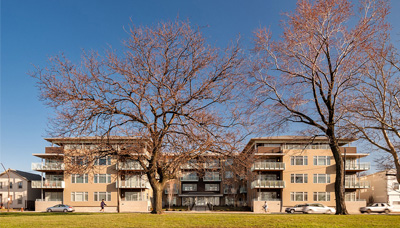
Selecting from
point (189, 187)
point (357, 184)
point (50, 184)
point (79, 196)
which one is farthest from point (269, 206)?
point (50, 184)

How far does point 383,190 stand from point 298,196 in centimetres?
1986

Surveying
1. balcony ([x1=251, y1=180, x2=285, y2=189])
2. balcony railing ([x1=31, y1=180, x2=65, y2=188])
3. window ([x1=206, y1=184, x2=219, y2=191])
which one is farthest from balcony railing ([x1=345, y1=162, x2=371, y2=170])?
balcony railing ([x1=31, y1=180, x2=65, y2=188])

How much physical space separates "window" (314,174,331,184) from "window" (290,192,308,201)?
2.81m

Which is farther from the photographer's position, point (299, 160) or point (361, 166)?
point (299, 160)

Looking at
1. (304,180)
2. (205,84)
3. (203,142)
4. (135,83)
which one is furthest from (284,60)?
(304,180)

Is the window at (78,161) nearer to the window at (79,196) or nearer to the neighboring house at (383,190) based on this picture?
the window at (79,196)

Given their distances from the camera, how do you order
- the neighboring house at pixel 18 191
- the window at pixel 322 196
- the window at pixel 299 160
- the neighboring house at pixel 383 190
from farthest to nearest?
the neighboring house at pixel 18 191
the neighboring house at pixel 383 190
the window at pixel 299 160
the window at pixel 322 196

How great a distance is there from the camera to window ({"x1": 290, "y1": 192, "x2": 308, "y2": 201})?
58.4 meters

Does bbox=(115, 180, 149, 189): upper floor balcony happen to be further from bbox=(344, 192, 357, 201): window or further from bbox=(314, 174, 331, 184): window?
bbox=(344, 192, 357, 201): window

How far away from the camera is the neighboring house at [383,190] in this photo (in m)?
64.6

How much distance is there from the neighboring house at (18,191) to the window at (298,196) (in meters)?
44.2

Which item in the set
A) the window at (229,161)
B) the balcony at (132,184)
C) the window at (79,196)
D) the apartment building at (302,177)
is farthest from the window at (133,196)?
the window at (229,161)

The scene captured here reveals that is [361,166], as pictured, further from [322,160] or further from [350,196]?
[322,160]

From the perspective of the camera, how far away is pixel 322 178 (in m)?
58.7
